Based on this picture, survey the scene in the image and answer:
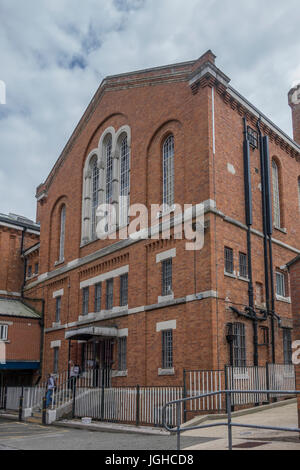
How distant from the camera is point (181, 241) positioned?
65.8 feet

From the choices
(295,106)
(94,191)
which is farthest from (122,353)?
(295,106)

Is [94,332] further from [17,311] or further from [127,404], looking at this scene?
[17,311]

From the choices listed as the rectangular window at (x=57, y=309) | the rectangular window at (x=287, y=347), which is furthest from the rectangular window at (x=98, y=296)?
the rectangular window at (x=287, y=347)

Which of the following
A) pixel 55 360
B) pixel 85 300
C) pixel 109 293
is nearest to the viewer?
pixel 109 293

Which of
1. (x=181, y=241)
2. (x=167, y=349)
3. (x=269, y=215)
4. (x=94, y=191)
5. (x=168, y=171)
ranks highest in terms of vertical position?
(x=94, y=191)

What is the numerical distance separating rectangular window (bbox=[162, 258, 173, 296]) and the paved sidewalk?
20.1 ft

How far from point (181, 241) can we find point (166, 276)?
1.81 meters

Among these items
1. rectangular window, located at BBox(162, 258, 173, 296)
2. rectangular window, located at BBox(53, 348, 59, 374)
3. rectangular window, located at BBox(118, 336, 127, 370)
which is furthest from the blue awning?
rectangular window, located at BBox(162, 258, 173, 296)

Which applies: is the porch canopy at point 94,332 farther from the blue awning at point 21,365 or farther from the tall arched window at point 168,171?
the blue awning at point 21,365

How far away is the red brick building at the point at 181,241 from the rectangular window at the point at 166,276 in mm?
63

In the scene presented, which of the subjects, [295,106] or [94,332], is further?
[295,106]

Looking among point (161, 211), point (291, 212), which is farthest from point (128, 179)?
point (291, 212)

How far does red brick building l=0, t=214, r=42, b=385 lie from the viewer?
2858 cm

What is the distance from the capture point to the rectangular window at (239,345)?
61.6 ft
